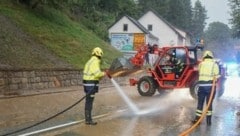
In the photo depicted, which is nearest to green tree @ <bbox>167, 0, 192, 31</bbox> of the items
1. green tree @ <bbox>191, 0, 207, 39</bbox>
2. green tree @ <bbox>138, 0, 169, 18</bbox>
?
green tree @ <bbox>138, 0, 169, 18</bbox>

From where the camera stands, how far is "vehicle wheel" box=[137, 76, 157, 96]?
2127 cm

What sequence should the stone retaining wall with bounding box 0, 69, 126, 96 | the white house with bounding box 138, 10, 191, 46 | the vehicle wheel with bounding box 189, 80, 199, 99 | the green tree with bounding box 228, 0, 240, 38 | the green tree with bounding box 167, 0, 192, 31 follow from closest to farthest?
the stone retaining wall with bounding box 0, 69, 126, 96, the vehicle wheel with bounding box 189, 80, 199, 99, the green tree with bounding box 228, 0, 240, 38, the white house with bounding box 138, 10, 191, 46, the green tree with bounding box 167, 0, 192, 31

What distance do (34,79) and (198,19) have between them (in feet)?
467

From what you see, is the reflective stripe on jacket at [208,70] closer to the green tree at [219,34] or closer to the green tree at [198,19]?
the green tree at [198,19]

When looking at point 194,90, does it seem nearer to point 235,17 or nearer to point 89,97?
point 89,97

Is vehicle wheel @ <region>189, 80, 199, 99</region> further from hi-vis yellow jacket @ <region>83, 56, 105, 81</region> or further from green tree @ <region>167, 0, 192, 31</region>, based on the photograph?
green tree @ <region>167, 0, 192, 31</region>

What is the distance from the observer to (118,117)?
13.8 m

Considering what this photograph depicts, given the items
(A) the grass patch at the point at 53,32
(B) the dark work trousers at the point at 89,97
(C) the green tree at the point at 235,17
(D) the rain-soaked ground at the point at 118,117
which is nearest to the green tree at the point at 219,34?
(C) the green tree at the point at 235,17

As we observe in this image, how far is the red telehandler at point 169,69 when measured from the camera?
800 inches

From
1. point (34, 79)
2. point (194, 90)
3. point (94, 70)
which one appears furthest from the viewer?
point (34, 79)

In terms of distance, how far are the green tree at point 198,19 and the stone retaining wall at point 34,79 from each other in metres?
120

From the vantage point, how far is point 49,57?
80.3 ft

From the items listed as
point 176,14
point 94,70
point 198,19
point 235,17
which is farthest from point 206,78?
point 198,19

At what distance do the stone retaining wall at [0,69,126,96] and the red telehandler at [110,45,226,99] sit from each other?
3.11m
